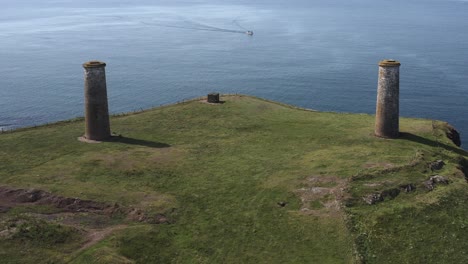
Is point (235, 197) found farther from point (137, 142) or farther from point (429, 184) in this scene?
point (137, 142)

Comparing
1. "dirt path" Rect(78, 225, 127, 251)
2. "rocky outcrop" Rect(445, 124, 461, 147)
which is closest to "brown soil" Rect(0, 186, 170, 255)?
"dirt path" Rect(78, 225, 127, 251)

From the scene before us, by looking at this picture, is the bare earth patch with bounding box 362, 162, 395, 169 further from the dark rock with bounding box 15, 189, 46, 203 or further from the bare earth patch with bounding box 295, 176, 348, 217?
the dark rock with bounding box 15, 189, 46, 203

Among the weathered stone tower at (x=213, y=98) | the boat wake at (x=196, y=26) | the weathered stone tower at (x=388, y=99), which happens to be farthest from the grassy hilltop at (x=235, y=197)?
the boat wake at (x=196, y=26)

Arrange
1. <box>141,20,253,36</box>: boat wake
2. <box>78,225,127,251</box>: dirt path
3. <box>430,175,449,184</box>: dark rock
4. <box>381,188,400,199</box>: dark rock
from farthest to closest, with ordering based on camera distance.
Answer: <box>141,20,253,36</box>: boat wake → <box>430,175,449,184</box>: dark rock → <box>381,188,400,199</box>: dark rock → <box>78,225,127,251</box>: dirt path

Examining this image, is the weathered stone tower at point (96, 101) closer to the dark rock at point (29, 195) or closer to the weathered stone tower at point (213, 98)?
the dark rock at point (29, 195)

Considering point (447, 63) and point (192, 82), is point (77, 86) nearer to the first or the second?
point (192, 82)

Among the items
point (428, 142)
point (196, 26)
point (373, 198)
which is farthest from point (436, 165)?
point (196, 26)
